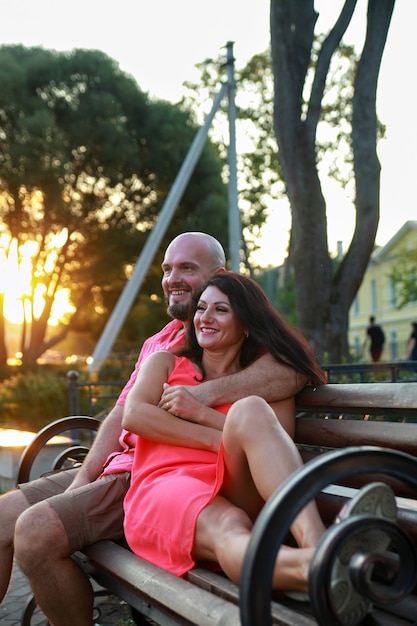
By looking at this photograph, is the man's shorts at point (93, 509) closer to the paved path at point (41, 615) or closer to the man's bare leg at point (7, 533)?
the man's bare leg at point (7, 533)

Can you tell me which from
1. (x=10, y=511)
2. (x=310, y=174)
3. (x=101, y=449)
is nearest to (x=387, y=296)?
(x=310, y=174)

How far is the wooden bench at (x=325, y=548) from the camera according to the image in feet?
6.46

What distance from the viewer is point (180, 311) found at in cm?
379

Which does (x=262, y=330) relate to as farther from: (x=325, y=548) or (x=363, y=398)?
(x=325, y=548)

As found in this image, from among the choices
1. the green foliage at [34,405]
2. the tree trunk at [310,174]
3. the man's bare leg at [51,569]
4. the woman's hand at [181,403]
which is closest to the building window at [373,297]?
the green foliage at [34,405]

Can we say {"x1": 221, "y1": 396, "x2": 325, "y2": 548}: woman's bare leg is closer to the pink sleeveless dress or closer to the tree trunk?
the pink sleeveless dress

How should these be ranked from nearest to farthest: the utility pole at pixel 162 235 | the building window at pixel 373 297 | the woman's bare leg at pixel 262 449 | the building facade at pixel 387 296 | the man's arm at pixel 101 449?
the woman's bare leg at pixel 262 449
the man's arm at pixel 101 449
the utility pole at pixel 162 235
the building facade at pixel 387 296
the building window at pixel 373 297

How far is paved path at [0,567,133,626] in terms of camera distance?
14.4ft

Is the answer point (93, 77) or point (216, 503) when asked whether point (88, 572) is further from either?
point (93, 77)

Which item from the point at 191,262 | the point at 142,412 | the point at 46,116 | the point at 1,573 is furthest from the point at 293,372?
the point at 46,116

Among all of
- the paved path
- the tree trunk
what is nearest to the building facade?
the tree trunk

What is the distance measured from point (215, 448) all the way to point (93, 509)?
533mm

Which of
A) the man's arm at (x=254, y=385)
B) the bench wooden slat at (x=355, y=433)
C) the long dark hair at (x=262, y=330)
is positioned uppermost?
the long dark hair at (x=262, y=330)

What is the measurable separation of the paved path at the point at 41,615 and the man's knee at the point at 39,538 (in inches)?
46.4
